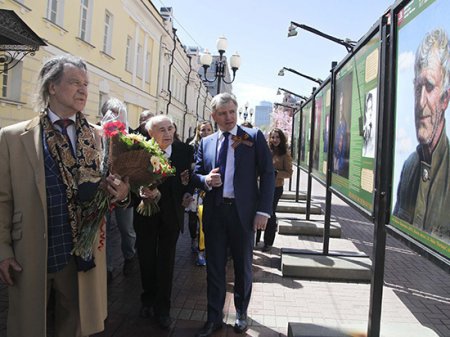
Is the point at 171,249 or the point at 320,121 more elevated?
the point at 320,121

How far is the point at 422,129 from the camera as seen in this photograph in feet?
7.45

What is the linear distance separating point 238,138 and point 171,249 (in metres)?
1.16

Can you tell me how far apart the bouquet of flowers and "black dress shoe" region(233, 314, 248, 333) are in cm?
157

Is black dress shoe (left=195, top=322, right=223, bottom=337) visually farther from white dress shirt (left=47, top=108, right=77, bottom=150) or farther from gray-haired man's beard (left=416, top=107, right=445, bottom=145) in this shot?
gray-haired man's beard (left=416, top=107, right=445, bottom=145)

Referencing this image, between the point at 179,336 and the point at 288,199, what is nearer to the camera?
the point at 179,336

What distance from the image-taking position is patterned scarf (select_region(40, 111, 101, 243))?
7.68ft

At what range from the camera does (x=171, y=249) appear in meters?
3.63

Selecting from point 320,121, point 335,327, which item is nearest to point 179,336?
point 335,327

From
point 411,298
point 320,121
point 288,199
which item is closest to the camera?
point 411,298

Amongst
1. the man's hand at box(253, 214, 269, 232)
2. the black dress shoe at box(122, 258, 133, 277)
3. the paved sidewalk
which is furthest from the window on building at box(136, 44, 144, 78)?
the man's hand at box(253, 214, 269, 232)

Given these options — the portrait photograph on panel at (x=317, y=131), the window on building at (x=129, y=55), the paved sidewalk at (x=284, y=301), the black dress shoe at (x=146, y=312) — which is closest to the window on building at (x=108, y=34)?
the window on building at (x=129, y=55)

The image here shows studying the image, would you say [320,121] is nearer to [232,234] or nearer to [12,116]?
[232,234]

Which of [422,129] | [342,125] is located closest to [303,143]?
[342,125]

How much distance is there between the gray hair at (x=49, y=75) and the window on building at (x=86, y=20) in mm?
13578
